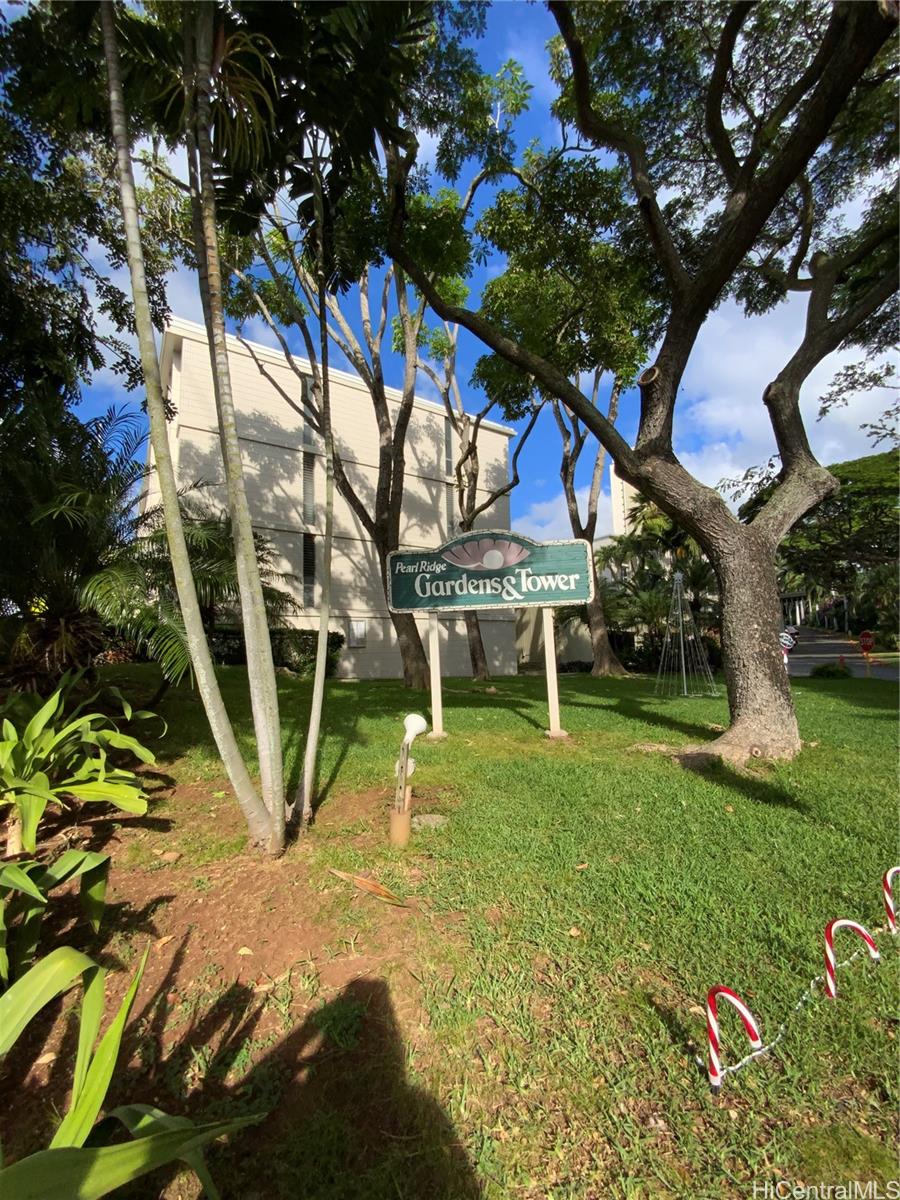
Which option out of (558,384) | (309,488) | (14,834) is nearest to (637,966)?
(14,834)

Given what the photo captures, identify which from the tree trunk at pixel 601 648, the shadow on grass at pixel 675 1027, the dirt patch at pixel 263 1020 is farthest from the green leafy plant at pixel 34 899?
the tree trunk at pixel 601 648

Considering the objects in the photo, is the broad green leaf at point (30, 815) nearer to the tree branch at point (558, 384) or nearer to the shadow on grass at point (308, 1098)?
the shadow on grass at point (308, 1098)

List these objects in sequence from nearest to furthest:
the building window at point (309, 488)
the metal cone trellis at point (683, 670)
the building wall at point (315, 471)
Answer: the metal cone trellis at point (683, 670) → the building wall at point (315, 471) → the building window at point (309, 488)

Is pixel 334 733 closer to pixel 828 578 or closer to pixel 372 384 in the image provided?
pixel 372 384

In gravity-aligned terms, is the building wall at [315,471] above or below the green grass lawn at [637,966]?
above

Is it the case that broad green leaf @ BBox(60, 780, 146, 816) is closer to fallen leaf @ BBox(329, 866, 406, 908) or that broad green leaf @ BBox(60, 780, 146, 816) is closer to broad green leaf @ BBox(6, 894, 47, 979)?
broad green leaf @ BBox(6, 894, 47, 979)

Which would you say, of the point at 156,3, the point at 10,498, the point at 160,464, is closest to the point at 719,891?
the point at 160,464

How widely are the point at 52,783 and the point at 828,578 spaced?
19.6 metres

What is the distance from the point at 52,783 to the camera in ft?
12.3

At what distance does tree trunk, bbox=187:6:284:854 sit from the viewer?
3379 mm

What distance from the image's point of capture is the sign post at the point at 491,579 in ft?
22.9

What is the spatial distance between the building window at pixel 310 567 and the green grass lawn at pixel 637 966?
14.0 metres

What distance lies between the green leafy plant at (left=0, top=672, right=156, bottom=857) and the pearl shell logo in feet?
13.4

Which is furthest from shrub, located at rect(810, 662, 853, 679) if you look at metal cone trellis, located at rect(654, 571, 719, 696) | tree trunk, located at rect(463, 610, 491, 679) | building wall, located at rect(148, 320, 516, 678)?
building wall, located at rect(148, 320, 516, 678)
